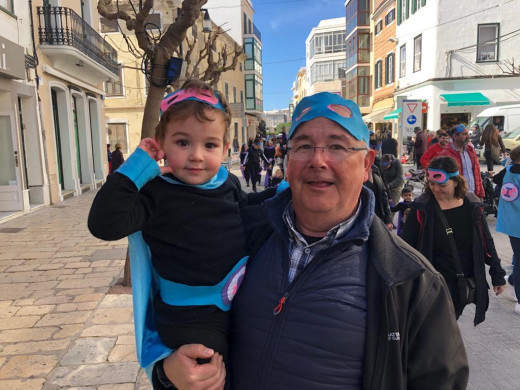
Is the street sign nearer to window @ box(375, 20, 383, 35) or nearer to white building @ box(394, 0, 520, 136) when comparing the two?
white building @ box(394, 0, 520, 136)

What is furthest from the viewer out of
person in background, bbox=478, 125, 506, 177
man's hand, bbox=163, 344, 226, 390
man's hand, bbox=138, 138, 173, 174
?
person in background, bbox=478, 125, 506, 177

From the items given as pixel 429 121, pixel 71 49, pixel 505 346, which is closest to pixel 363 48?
pixel 429 121

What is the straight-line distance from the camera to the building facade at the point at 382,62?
30.0 metres

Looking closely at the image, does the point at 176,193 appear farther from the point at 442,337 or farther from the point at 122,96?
the point at 122,96

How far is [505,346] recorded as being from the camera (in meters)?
4.10

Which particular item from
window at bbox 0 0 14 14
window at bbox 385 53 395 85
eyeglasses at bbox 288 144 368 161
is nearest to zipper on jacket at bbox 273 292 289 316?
eyeglasses at bbox 288 144 368 161

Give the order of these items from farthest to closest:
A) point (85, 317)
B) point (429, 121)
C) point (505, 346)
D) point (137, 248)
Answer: point (429, 121)
point (85, 317)
point (505, 346)
point (137, 248)

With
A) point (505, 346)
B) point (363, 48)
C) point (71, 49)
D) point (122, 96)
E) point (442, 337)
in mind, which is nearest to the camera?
point (442, 337)

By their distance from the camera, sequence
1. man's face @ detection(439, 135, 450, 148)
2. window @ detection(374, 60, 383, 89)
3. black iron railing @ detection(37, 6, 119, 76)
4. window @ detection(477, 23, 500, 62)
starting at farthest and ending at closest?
window @ detection(374, 60, 383, 89), window @ detection(477, 23, 500, 62), black iron railing @ detection(37, 6, 119, 76), man's face @ detection(439, 135, 450, 148)

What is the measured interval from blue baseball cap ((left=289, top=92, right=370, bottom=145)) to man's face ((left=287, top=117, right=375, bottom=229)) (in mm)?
21

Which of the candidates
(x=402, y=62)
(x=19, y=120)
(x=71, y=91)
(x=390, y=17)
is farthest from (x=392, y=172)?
(x=390, y=17)

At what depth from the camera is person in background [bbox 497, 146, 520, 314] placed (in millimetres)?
4883

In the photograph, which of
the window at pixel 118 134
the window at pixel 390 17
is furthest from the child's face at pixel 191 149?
the window at pixel 390 17

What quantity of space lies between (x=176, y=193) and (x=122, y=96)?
90.5 feet
